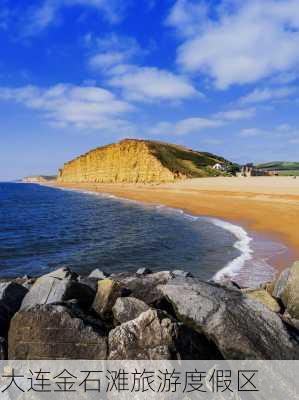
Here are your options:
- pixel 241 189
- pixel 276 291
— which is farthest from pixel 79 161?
pixel 276 291

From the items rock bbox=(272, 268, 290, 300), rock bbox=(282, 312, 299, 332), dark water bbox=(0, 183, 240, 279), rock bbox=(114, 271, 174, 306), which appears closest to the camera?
rock bbox=(282, 312, 299, 332)

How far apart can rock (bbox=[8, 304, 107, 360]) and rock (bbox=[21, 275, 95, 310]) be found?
130cm

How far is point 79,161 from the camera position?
153625 millimetres

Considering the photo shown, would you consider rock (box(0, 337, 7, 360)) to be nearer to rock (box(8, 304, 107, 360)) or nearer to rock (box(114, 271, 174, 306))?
rock (box(8, 304, 107, 360))

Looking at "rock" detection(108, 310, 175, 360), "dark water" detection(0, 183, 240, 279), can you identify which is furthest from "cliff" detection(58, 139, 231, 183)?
"rock" detection(108, 310, 175, 360)

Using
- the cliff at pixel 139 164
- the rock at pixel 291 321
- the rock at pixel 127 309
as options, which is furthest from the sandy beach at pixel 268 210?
the cliff at pixel 139 164

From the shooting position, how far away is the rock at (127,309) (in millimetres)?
6102

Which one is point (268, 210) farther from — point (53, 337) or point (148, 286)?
point (53, 337)

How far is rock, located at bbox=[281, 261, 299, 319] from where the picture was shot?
770 cm

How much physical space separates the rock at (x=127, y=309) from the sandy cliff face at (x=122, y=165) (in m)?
92.7

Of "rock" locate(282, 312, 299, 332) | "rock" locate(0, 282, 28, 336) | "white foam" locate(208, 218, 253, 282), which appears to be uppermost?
"rock" locate(0, 282, 28, 336)

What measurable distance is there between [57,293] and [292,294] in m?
4.79

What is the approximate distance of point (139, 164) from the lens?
4446 inches

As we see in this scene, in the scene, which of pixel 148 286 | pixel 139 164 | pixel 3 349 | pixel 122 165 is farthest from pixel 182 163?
pixel 3 349
